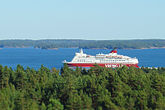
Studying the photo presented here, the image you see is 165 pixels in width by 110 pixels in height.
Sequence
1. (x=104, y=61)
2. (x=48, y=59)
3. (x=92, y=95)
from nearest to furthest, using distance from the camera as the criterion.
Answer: (x=92, y=95) → (x=104, y=61) → (x=48, y=59)

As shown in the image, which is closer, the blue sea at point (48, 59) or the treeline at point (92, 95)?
the treeline at point (92, 95)

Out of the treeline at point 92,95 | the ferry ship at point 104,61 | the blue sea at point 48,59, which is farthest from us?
the blue sea at point 48,59

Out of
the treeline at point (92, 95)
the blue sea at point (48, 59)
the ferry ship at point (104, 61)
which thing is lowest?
the blue sea at point (48, 59)

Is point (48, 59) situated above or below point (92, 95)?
below

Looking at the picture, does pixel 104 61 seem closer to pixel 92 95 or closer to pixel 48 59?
pixel 48 59

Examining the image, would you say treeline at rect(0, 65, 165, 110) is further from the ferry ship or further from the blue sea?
the blue sea

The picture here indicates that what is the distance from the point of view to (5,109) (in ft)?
69.1

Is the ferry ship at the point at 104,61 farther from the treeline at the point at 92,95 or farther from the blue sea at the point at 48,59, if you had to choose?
the treeline at the point at 92,95

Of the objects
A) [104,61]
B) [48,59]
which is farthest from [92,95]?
[48,59]

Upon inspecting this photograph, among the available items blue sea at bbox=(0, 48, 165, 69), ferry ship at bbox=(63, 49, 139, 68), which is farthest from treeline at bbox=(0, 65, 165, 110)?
blue sea at bbox=(0, 48, 165, 69)

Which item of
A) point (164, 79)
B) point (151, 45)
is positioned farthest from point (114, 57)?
point (151, 45)

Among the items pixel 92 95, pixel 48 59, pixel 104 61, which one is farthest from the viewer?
pixel 48 59

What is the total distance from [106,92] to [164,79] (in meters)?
5.71

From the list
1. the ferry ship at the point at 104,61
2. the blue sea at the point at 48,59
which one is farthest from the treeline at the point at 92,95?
the blue sea at the point at 48,59
